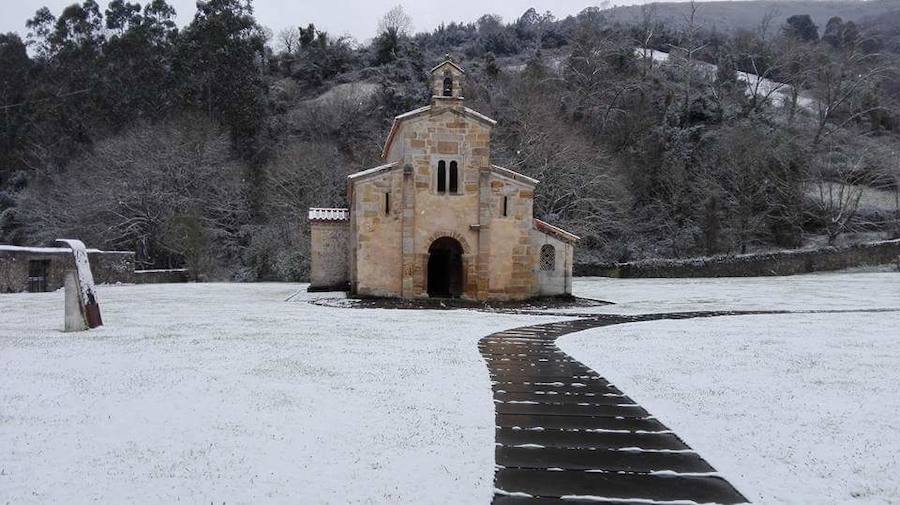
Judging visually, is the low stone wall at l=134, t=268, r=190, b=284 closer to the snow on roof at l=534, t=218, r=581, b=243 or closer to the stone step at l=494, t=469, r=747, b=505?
the snow on roof at l=534, t=218, r=581, b=243

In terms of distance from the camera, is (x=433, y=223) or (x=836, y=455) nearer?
(x=836, y=455)

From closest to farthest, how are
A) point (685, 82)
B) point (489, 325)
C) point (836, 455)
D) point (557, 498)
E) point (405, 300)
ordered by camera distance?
1. point (557, 498)
2. point (836, 455)
3. point (489, 325)
4. point (405, 300)
5. point (685, 82)

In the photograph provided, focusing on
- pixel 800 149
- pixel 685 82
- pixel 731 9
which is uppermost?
pixel 731 9

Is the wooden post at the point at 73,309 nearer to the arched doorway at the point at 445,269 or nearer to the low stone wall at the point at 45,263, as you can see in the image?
the arched doorway at the point at 445,269

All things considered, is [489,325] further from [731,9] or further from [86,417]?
[731,9]

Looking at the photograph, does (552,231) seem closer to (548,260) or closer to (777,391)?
(548,260)

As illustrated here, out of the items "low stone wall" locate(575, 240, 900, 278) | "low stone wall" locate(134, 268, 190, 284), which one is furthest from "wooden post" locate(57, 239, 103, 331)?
"low stone wall" locate(575, 240, 900, 278)

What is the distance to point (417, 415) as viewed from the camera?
673cm

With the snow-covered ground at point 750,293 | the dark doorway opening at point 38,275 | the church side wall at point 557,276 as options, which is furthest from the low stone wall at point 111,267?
the snow-covered ground at point 750,293

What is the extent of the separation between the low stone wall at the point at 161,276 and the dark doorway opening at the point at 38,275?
631 cm

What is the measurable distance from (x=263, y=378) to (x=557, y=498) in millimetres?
4709

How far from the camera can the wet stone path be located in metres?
4.94

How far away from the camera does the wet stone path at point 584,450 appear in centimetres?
494

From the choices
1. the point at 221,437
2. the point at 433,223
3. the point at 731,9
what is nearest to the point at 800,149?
the point at 433,223
